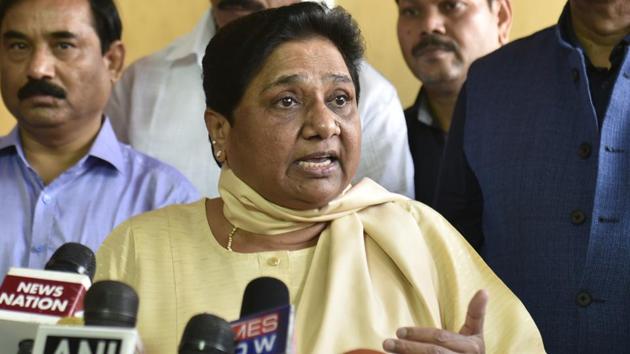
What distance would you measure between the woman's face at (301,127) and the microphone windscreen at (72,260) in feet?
2.42

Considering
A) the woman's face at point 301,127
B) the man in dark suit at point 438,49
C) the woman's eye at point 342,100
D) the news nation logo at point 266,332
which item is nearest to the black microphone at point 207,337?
the news nation logo at point 266,332

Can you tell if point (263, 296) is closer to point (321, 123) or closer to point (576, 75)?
point (321, 123)

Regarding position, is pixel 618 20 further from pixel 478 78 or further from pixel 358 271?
pixel 358 271

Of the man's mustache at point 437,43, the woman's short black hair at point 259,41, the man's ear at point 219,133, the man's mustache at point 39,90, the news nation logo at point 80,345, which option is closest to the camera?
the news nation logo at point 80,345

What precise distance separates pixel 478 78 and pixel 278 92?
823 mm

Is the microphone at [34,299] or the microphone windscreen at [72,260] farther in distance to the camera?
the microphone windscreen at [72,260]

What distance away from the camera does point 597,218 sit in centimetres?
281

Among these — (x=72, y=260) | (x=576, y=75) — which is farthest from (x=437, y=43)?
(x=72, y=260)

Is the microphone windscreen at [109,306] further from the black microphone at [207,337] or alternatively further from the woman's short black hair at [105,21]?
the woman's short black hair at [105,21]

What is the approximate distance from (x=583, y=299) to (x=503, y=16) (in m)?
1.78

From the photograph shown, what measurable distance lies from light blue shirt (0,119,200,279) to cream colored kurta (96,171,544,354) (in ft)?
2.51

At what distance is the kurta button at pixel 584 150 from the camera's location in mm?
2879

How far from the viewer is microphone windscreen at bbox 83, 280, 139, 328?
4.92ft

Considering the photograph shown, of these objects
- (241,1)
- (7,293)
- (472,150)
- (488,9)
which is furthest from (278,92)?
(488,9)
